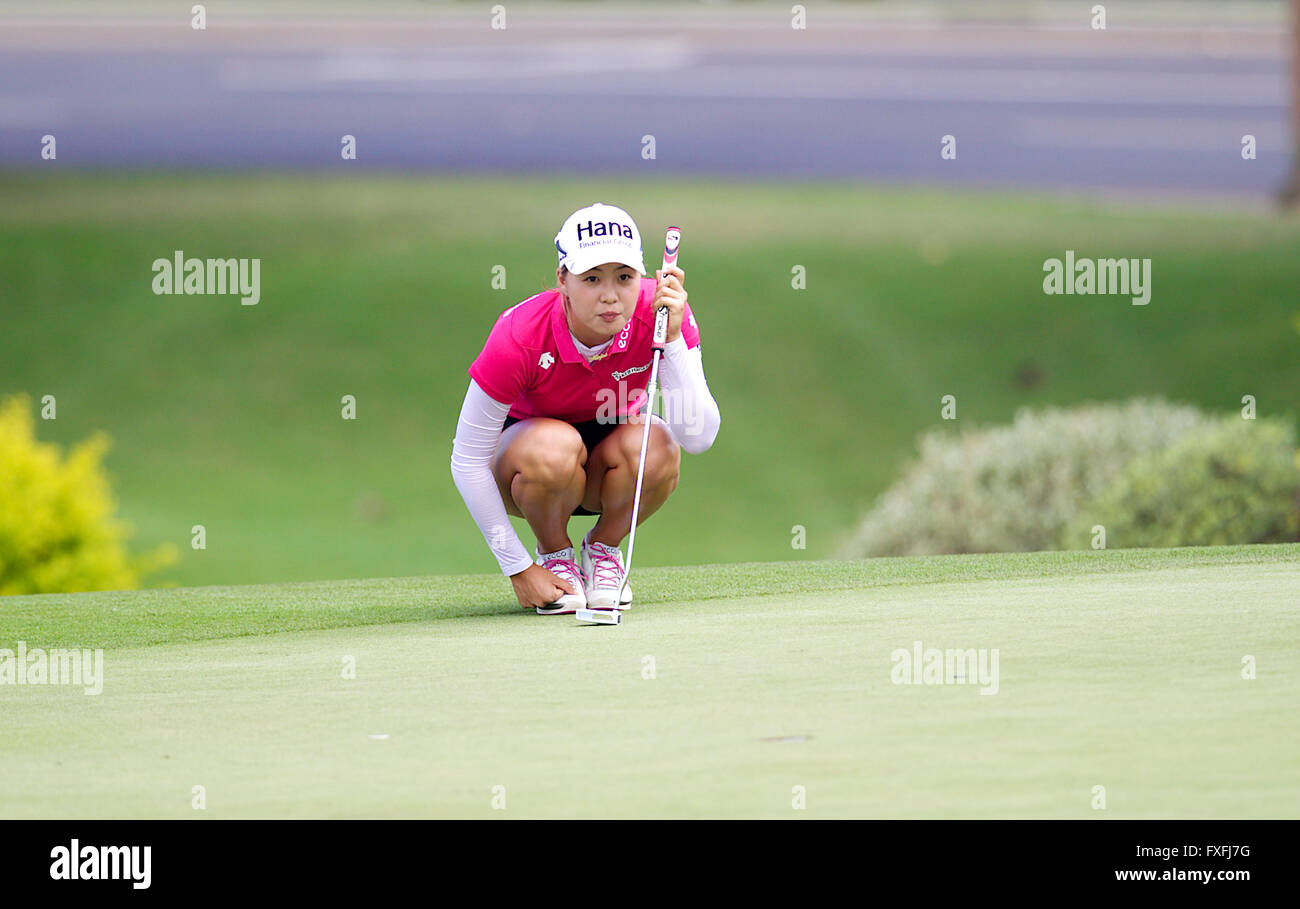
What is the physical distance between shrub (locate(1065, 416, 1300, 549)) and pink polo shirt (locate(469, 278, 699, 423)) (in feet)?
14.6

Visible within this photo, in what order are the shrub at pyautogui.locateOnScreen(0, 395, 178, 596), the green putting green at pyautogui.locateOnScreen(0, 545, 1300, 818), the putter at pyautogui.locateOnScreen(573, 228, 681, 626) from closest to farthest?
1. the green putting green at pyautogui.locateOnScreen(0, 545, 1300, 818)
2. the putter at pyautogui.locateOnScreen(573, 228, 681, 626)
3. the shrub at pyautogui.locateOnScreen(0, 395, 178, 596)

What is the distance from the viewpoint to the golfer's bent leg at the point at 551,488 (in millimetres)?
6457

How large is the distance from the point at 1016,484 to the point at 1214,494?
1.54 m

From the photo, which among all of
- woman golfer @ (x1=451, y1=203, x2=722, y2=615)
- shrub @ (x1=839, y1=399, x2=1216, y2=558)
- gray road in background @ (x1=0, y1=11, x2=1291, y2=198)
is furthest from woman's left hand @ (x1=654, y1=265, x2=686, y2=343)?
gray road in background @ (x1=0, y1=11, x2=1291, y2=198)

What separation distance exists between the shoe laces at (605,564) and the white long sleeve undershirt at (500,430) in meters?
0.25

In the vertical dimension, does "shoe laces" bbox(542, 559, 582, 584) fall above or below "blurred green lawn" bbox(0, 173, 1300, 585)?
below

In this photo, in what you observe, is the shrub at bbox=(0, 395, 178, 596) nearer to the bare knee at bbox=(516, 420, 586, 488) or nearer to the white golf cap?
the bare knee at bbox=(516, 420, 586, 488)

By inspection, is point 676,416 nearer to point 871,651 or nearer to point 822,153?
point 871,651

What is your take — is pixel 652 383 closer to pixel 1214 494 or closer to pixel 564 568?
pixel 564 568

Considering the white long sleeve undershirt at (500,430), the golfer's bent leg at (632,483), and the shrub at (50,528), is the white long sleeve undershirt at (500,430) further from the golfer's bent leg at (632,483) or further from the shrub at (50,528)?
the shrub at (50,528)

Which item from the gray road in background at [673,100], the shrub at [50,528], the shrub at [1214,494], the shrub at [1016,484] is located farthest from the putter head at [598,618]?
the gray road in background at [673,100]

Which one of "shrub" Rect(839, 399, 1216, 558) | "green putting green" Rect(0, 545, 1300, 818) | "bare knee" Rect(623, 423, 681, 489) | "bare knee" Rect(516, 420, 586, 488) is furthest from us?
"shrub" Rect(839, 399, 1216, 558)

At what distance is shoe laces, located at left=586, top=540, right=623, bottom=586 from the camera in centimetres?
661

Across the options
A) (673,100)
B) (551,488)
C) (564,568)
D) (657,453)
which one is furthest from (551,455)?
(673,100)
